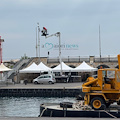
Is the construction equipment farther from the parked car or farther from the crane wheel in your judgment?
the parked car

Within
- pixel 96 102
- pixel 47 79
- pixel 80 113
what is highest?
pixel 47 79

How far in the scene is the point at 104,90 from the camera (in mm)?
21891

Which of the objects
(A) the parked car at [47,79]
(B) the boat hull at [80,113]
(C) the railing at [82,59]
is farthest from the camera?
(C) the railing at [82,59]

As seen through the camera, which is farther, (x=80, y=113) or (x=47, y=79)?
(x=47, y=79)

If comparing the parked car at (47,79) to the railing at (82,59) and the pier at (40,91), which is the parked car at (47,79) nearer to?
the pier at (40,91)

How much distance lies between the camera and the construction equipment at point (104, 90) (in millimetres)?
21797

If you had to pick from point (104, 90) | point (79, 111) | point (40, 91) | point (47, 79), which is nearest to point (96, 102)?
point (104, 90)

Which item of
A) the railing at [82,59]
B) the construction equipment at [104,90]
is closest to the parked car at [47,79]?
the railing at [82,59]

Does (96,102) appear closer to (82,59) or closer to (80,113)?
(80,113)

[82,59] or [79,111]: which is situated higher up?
[82,59]

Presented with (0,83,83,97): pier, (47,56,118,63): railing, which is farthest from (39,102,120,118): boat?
(47,56,118,63): railing

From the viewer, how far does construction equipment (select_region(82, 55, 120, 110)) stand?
21.8 meters

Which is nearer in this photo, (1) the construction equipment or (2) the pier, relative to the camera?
(1) the construction equipment

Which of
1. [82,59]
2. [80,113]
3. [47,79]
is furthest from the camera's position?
[82,59]
